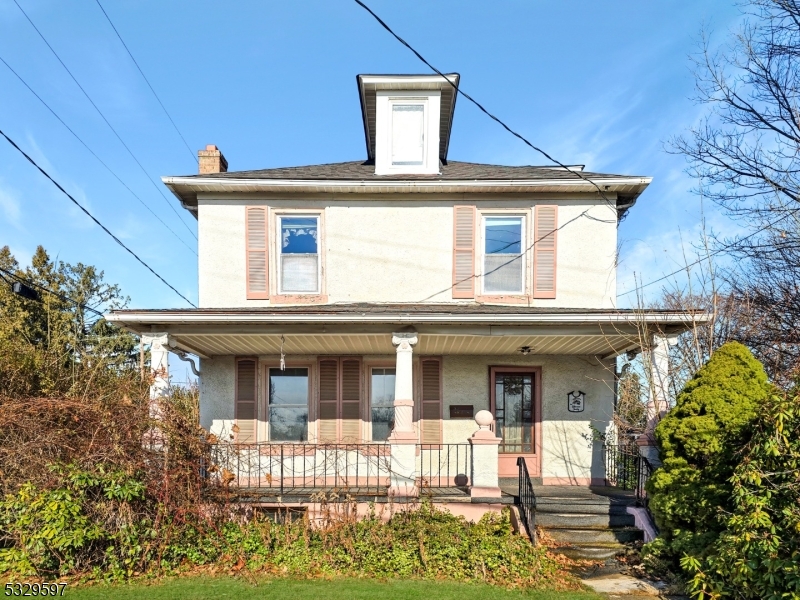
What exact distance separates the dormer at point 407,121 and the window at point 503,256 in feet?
5.76

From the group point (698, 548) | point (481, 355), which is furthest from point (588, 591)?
point (481, 355)

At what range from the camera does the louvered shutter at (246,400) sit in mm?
10062

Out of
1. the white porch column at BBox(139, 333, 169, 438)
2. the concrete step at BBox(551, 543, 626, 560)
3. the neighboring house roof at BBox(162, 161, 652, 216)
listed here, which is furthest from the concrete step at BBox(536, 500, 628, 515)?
the white porch column at BBox(139, 333, 169, 438)

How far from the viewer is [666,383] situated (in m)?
8.40

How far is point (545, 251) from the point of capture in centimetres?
991

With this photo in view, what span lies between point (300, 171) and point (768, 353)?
35.9 feet

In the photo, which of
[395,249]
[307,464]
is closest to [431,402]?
[307,464]

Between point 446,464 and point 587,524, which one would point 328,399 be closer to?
point 446,464

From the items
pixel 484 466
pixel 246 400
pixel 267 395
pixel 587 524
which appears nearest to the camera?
pixel 587 524

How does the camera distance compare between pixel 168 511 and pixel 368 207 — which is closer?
pixel 168 511

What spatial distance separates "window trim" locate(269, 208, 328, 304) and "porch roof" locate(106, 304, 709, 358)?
111 centimetres

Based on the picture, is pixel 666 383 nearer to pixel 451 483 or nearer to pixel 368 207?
A: pixel 451 483

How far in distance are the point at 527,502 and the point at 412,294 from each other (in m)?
4.25

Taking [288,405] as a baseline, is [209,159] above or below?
above
